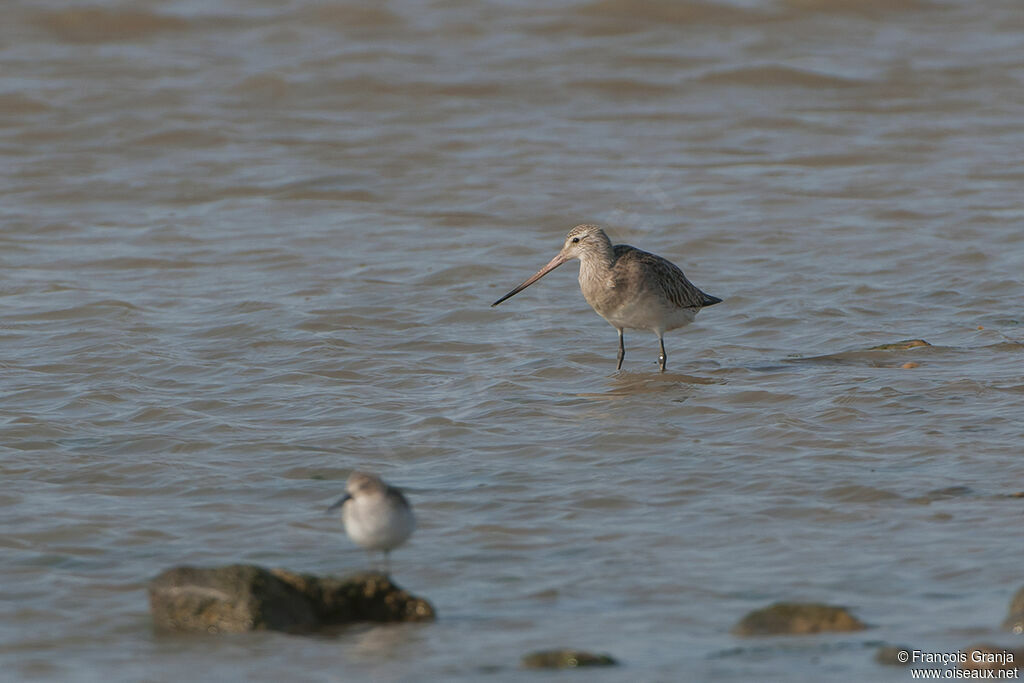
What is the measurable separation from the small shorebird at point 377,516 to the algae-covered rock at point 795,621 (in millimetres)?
979

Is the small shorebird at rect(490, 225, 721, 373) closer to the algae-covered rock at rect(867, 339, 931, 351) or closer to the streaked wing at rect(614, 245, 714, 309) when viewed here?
the streaked wing at rect(614, 245, 714, 309)

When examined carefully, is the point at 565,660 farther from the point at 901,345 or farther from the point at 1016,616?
the point at 901,345

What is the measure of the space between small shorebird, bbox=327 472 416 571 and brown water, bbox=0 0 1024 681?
0.28 meters

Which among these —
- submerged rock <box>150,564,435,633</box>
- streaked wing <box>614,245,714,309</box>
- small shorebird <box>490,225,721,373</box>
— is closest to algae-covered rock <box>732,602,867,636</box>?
submerged rock <box>150,564,435,633</box>

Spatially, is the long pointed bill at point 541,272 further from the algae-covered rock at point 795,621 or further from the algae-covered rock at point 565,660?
the algae-covered rock at point 565,660

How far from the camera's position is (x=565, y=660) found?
3.82 metres

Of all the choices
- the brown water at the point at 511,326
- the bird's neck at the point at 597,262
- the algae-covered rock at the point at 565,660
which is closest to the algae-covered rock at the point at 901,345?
the brown water at the point at 511,326

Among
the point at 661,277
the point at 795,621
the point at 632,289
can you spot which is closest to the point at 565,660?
the point at 795,621

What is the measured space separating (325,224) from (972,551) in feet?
21.0

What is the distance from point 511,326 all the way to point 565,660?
15.0 feet

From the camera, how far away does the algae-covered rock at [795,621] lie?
13.1ft

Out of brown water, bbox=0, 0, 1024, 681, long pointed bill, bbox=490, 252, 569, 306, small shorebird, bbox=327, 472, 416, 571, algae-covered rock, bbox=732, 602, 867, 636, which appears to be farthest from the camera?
long pointed bill, bbox=490, 252, 569, 306

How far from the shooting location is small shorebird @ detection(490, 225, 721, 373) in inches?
305

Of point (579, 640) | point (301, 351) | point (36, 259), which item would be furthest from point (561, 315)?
point (579, 640)
